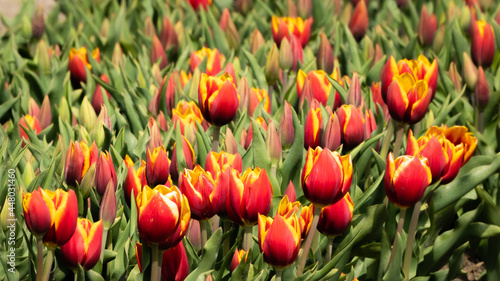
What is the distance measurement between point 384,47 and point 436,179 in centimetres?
144

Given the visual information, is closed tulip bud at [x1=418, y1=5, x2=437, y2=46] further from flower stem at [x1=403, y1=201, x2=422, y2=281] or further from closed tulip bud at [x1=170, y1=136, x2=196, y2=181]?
closed tulip bud at [x1=170, y1=136, x2=196, y2=181]

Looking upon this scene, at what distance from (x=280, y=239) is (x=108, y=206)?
1.37 feet

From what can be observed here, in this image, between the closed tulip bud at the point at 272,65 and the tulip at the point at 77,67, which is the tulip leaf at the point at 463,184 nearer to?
the closed tulip bud at the point at 272,65

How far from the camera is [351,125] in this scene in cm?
178

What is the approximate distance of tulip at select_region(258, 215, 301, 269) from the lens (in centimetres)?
132

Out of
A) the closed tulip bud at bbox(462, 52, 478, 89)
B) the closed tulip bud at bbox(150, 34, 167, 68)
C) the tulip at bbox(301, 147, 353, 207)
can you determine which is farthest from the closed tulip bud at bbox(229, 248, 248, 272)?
the closed tulip bud at bbox(150, 34, 167, 68)

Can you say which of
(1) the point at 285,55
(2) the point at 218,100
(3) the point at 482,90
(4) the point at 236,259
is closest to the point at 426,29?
(3) the point at 482,90

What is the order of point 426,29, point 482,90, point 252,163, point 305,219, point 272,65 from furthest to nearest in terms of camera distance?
point 426,29 < point 272,65 < point 482,90 < point 252,163 < point 305,219

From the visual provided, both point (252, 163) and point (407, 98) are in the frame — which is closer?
point (407, 98)

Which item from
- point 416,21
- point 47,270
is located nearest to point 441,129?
point 47,270

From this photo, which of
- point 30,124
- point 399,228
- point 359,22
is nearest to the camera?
point 399,228

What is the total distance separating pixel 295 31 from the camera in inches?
110

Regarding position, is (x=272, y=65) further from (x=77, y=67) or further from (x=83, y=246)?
(x=83, y=246)

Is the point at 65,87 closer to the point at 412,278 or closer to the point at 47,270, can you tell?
the point at 47,270
